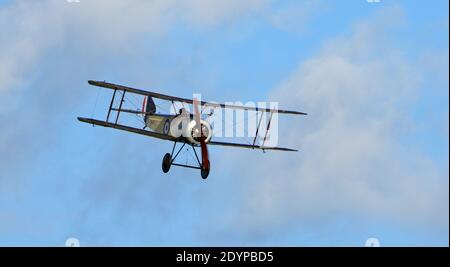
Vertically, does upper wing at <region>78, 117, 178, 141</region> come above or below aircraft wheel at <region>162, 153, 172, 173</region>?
above

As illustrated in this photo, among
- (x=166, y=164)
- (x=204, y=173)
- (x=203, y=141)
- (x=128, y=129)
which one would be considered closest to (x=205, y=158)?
(x=204, y=173)

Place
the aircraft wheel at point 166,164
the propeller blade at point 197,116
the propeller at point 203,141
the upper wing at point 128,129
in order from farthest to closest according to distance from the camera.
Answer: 1. the aircraft wheel at point 166,164
2. the propeller blade at point 197,116
3. the propeller at point 203,141
4. the upper wing at point 128,129

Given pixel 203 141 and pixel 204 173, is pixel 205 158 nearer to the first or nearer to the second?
pixel 204 173

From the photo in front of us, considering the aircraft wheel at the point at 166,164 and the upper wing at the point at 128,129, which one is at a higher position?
the upper wing at the point at 128,129

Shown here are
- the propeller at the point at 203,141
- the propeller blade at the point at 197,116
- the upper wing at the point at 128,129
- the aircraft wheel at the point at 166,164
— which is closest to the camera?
the upper wing at the point at 128,129

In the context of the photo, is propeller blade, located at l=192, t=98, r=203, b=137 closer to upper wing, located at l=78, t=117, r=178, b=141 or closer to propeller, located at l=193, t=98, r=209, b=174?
propeller, located at l=193, t=98, r=209, b=174

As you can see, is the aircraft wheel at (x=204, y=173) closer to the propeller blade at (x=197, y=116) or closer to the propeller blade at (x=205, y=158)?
the propeller blade at (x=205, y=158)

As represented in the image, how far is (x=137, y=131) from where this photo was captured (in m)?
49.9

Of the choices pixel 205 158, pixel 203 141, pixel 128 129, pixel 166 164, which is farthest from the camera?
pixel 166 164

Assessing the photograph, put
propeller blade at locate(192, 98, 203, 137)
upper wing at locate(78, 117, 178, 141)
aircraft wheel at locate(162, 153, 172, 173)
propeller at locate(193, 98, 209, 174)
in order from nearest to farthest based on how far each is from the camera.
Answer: upper wing at locate(78, 117, 178, 141) < propeller at locate(193, 98, 209, 174) < propeller blade at locate(192, 98, 203, 137) < aircraft wheel at locate(162, 153, 172, 173)
